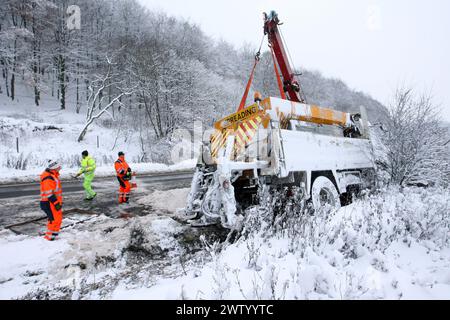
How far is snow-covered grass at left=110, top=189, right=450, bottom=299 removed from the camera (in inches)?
82.3

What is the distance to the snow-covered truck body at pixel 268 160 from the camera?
4.24 m

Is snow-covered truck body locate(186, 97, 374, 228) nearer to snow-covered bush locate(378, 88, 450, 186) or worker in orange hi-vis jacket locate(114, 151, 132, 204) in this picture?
snow-covered bush locate(378, 88, 450, 186)

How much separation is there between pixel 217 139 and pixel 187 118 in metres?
19.0

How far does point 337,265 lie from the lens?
8.37ft

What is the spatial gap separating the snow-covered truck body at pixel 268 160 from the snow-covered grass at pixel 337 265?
1001mm

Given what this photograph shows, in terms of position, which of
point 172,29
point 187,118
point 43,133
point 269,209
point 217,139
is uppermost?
point 172,29

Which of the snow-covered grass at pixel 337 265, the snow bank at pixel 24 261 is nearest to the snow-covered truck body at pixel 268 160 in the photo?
the snow-covered grass at pixel 337 265

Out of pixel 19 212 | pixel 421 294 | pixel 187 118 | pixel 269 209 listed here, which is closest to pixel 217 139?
pixel 269 209

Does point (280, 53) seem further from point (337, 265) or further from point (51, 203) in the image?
point (51, 203)

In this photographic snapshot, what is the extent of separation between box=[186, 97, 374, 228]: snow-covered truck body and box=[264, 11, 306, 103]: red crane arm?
1.69 metres

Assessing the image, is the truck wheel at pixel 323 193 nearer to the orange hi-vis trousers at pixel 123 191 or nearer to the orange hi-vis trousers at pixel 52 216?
the orange hi-vis trousers at pixel 52 216

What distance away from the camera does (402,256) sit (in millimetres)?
2801

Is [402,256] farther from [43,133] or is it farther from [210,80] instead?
[210,80]

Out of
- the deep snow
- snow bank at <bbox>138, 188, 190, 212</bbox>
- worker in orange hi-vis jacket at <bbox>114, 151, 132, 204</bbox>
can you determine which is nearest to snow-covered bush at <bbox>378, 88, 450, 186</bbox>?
the deep snow
